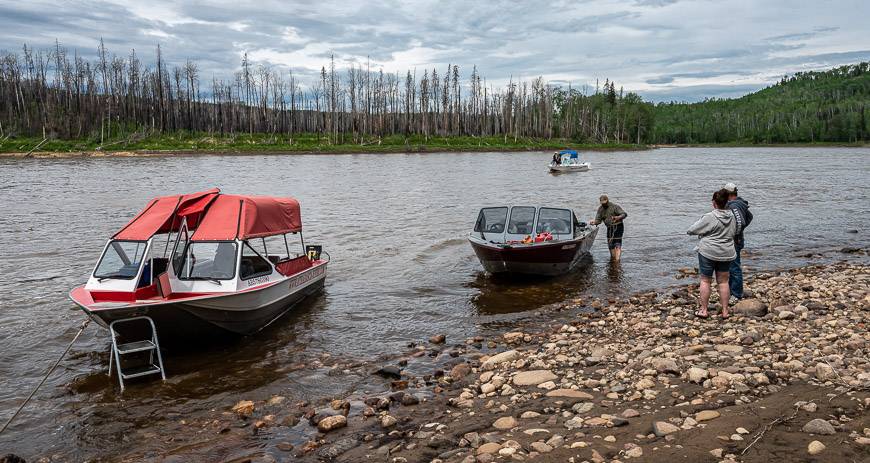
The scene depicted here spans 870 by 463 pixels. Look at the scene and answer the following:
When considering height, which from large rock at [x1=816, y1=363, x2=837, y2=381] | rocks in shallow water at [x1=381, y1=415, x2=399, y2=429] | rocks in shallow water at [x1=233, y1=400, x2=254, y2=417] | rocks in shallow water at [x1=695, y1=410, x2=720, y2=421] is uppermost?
large rock at [x1=816, y1=363, x2=837, y2=381]

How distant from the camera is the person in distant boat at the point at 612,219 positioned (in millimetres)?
20422

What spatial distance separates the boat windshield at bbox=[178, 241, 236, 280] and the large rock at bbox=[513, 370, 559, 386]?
6687 millimetres

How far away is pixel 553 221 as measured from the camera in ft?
63.5

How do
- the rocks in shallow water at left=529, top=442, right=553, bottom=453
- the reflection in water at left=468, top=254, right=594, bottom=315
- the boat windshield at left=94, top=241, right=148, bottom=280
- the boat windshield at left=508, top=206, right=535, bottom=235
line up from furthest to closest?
the boat windshield at left=508, top=206, right=535, bottom=235
the reflection in water at left=468, top=254, right=594, bottom=315
the boat windshield at left=94, top=241, right=148, bottom=280
the rocks in shallow water at left=529, top=442, right=553, bottom=453

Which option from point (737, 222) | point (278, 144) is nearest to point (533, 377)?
point (737, 222)

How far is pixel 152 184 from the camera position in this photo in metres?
49.7

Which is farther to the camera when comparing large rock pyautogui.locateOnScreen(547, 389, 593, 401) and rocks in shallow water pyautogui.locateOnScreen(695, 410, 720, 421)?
large rock pyautogui.locateOnScreen(547, 389, 593, 401)

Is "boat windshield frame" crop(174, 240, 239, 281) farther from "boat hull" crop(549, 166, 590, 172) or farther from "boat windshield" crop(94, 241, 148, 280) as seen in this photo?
"boat hull" crop(549, 166, 590, 172)

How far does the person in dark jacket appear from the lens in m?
12.3

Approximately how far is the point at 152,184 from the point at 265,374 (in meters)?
43.5

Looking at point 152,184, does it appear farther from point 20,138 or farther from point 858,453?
point 20,138

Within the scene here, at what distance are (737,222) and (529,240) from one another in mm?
6780

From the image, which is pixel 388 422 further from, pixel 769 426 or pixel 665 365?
pixel 769 426

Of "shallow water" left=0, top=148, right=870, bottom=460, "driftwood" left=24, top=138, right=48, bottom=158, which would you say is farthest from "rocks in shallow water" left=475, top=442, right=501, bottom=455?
"driftwood" left=24, top=138, right=48, bottom=158
